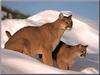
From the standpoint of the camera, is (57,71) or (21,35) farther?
(21,35)

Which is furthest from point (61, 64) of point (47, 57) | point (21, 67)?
point (21, 67)

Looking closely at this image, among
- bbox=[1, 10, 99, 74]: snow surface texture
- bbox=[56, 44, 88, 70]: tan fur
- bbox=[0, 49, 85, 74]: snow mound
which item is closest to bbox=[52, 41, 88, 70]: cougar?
bbox=[56, 44, 88, 70]: tan fur

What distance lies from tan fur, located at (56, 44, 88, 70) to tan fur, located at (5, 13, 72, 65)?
2.98 ft

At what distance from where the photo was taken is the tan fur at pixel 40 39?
9.14 metres

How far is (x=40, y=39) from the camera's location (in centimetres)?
941

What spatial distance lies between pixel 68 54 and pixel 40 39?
1427 mm

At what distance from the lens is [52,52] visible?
32.8 ft

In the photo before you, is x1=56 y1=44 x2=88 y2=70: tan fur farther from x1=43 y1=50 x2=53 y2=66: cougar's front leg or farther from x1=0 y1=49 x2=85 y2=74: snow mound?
x1=0 y1=49 x2=85 y2=74: snow mound

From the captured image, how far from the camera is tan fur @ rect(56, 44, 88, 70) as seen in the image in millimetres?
10281

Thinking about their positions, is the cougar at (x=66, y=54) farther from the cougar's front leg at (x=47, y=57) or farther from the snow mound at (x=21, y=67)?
the snow mound at (x=21, y=67)

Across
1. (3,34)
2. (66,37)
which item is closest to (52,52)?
(3,34)

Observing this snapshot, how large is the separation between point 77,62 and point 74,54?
43 centimetres

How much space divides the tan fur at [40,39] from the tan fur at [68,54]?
91 centimetres

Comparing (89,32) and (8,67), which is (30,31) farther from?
(89,32)
